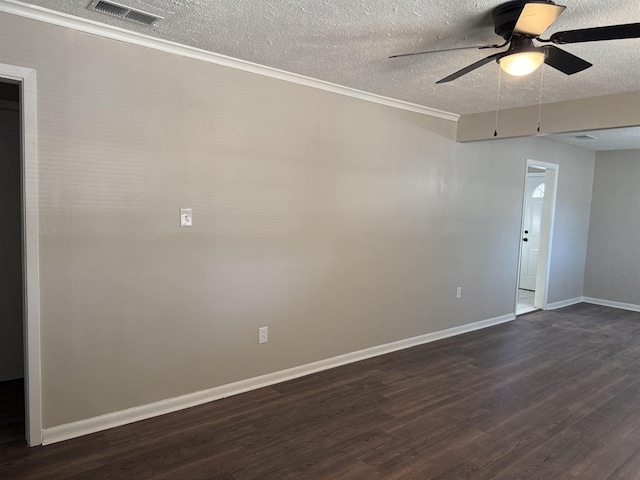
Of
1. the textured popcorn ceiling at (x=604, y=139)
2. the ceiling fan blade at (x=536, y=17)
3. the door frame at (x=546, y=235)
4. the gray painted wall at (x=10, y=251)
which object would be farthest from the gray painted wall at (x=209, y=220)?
the door frame at (x=546, y=235)

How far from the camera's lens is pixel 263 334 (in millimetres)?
3285

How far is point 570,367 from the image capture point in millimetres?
3965

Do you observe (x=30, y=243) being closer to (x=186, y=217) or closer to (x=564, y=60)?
(x=186, y=217)

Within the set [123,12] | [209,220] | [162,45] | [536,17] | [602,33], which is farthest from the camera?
[209,220]

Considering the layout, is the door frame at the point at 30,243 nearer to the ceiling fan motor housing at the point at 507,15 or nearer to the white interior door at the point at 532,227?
the ceiling fan motor housing at the point at 507,15

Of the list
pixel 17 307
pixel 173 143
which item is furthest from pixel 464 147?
pixel 17 307

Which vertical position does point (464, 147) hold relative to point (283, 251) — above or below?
above

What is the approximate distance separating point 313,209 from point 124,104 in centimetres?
158

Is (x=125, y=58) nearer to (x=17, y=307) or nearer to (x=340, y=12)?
(x=340, y=12)

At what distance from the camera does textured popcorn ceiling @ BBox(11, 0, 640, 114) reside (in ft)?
6.76

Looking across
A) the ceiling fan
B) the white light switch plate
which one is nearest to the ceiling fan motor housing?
the ceiling fan

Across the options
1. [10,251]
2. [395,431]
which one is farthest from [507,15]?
[10,251]

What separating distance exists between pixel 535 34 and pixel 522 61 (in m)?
0.13

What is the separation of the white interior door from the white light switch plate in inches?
246
